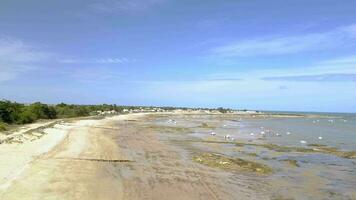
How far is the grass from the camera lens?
21.4m

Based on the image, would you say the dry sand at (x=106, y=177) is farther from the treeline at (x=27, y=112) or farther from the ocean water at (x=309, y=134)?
the ocean water at (x=309, y=134)

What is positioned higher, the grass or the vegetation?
the vegetation

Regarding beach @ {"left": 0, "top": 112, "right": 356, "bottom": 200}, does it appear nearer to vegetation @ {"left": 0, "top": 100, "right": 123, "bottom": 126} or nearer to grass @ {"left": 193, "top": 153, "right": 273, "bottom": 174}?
grass @ {"left": 193, "top": 153, "right": 273, "bottom": 174}

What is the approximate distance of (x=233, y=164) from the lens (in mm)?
22641

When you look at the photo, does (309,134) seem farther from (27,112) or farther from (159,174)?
(159,174)

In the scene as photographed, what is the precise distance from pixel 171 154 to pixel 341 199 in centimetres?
1259

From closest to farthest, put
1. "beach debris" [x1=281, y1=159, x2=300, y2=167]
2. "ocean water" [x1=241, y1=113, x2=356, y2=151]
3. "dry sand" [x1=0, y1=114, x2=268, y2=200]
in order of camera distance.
→ "dry sand" [x1=0, y1=114, x2=268, y2=200] < "beach debris" [x1=281, y1=159, x2=300, y2=167] < "ocean water" [x1=241, y1=113, x2=356, y2=151]

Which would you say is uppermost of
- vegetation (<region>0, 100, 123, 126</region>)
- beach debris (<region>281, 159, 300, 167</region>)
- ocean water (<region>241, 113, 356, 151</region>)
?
vegetation (<region>0, 100, 123, 126</region>)

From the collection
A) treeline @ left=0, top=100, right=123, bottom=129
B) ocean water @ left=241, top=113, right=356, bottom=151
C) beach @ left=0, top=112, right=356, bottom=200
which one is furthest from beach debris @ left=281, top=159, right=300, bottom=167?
treeline @ left=0, top=100, right=123, bottom=129

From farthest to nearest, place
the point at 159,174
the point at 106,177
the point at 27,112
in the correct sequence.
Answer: the point at 27,112
the point at 159,174
the point at 106,177

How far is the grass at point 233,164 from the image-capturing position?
70.2ft

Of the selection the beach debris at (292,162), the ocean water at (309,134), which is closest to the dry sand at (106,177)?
the beach debris at (292,162)

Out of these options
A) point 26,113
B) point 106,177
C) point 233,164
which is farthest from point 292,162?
point 26,113

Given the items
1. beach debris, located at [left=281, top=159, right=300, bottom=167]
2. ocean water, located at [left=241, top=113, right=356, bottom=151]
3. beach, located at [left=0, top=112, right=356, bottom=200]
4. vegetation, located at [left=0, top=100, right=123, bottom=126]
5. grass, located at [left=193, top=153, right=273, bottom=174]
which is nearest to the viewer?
beach, located at [left=0, top=112, right=356, bottom=200]
